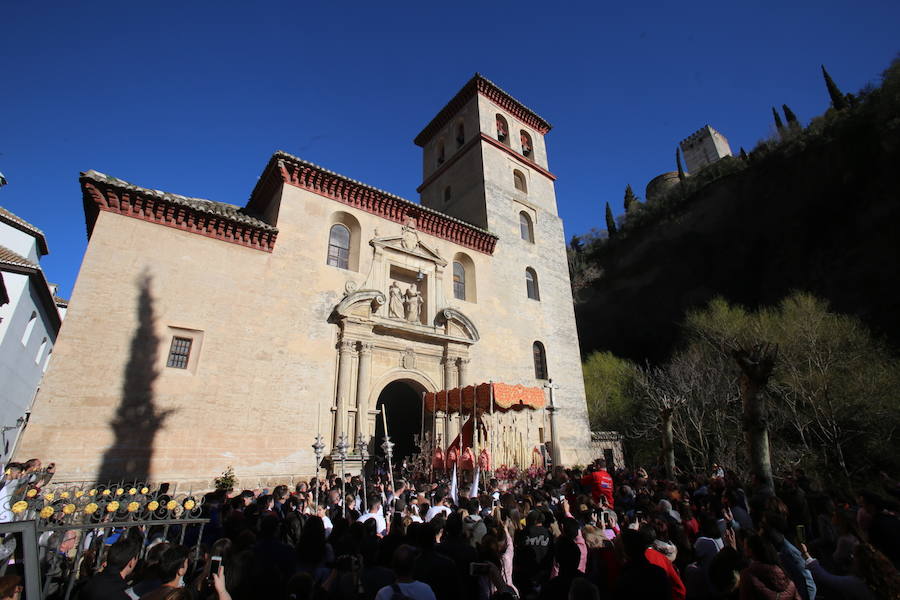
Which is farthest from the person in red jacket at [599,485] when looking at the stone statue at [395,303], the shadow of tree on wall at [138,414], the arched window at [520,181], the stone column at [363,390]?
the arched window at [520,181]

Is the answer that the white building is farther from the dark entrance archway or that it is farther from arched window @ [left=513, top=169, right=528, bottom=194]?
arched window @ [left=513, top=169, right=528, bottom=194]

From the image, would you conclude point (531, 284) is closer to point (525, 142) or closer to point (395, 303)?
point (395, 303)

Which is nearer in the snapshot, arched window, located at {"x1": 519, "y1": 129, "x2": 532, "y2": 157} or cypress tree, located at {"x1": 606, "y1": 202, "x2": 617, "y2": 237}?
arched window, located at {"x1": 519, "y1": 129, "x2": 532, "y2": 157}

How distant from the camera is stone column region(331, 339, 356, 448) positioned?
42.7 ft

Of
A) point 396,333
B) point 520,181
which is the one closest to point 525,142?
point 520,181

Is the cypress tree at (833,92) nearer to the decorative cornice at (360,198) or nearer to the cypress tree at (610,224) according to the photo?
the cypress tree at (610,224)

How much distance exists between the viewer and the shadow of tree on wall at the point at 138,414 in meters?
10.1

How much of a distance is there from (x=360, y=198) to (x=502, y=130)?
39.5ft

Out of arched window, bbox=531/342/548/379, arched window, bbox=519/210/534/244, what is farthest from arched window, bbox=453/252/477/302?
arched window, bbox=519/210/534/244

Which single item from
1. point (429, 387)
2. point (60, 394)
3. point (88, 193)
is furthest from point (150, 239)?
point (429, 387)

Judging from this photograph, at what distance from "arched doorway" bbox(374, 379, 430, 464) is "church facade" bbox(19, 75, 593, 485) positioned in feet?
0.32

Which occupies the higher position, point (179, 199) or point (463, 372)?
point (179, 199)

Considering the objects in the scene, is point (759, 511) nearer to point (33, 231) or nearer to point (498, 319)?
point (498, 319)

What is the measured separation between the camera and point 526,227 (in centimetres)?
2255
